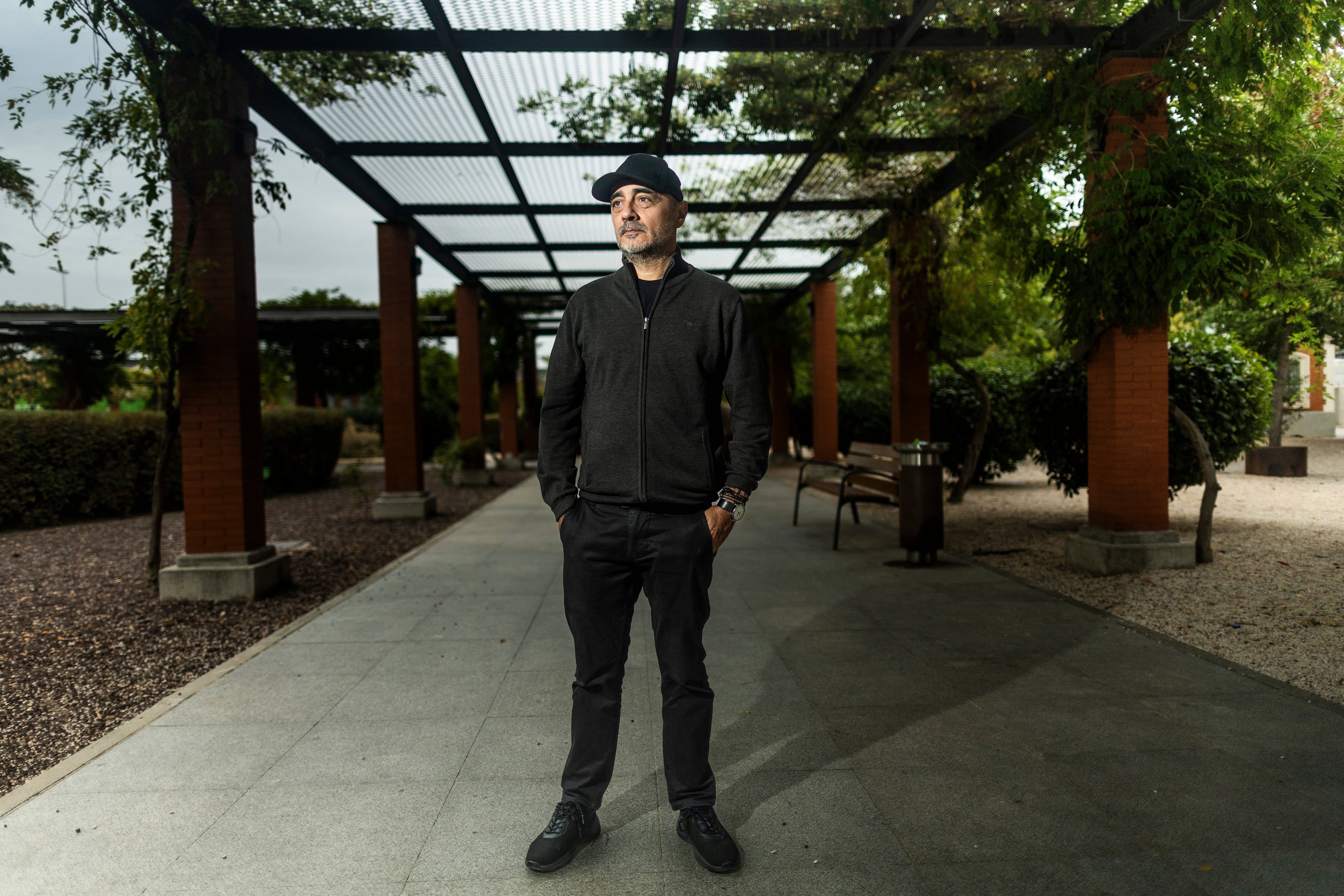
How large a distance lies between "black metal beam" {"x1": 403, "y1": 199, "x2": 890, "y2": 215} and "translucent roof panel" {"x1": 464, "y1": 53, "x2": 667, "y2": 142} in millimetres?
2606

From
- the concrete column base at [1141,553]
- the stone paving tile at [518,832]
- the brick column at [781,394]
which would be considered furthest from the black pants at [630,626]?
the brick column at [781,394]

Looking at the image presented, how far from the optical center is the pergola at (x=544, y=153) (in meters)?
5.82

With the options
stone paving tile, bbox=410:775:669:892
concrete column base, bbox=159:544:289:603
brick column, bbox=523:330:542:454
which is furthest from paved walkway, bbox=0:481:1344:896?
brick column, bbox=523:330:542:454

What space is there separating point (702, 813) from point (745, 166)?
7.96 meters

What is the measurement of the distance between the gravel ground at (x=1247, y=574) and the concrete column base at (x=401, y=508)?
587 centimetres

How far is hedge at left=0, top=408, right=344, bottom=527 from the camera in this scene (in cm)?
920

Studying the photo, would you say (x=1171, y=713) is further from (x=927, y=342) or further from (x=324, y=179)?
(x=324, y=179)

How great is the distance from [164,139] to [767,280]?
40.1ft

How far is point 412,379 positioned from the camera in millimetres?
10719

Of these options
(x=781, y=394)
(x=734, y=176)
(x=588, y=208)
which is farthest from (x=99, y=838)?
(x=781, y=394)

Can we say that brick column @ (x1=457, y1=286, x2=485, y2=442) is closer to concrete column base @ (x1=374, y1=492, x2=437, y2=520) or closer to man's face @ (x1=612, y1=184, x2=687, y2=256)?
concrete column base @ (x1=374, y1=492, x2=437, y2=520)

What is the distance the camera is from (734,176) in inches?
377

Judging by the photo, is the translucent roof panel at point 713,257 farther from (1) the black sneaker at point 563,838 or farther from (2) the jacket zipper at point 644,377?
(1) the black sneaker at point 563,838

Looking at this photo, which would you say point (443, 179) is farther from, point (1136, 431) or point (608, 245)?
point (1136, 431)
